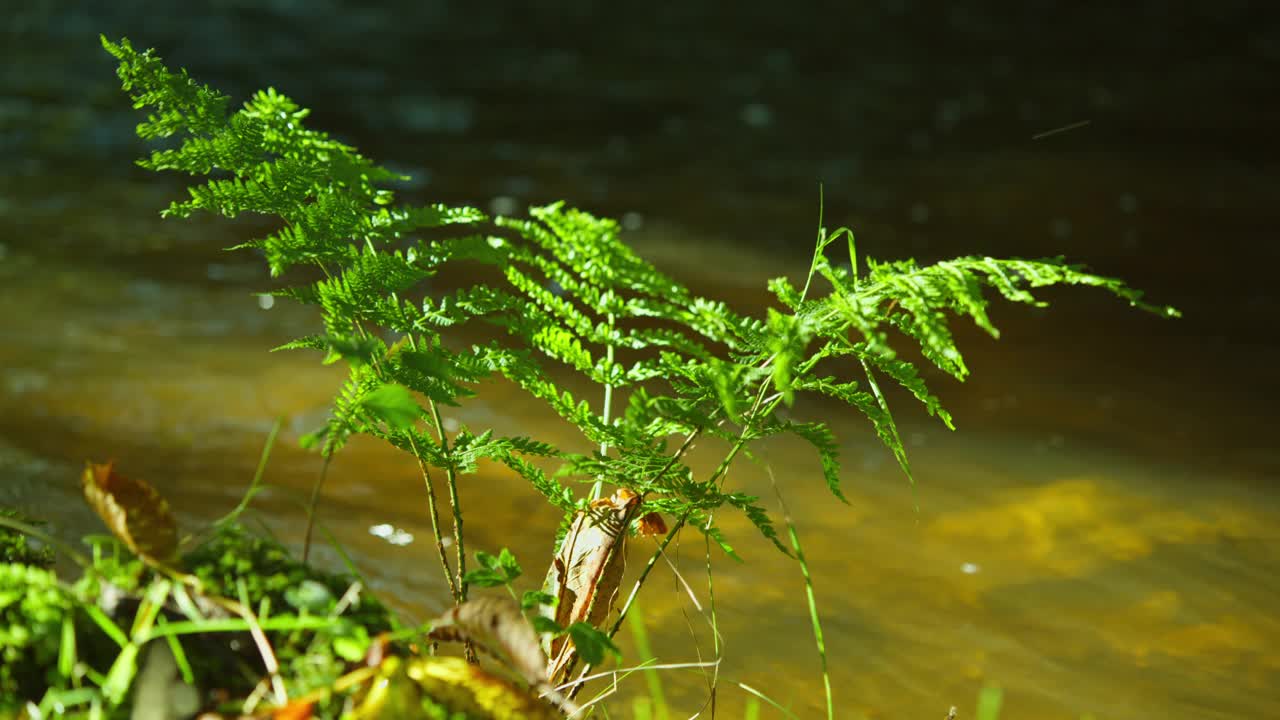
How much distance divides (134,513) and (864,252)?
5.46 m

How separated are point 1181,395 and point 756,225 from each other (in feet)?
9.50

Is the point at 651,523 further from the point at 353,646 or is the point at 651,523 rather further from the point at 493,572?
the point at 353,646

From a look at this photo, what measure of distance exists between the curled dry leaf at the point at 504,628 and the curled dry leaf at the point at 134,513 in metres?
0.31

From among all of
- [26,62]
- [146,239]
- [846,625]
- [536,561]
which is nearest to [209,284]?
[146,239]

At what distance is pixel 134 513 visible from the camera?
1.20 m

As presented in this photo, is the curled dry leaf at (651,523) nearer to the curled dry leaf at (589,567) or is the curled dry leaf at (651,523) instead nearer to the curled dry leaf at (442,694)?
the curled dry leaf at (589,567)

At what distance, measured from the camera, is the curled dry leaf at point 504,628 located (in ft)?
3.92

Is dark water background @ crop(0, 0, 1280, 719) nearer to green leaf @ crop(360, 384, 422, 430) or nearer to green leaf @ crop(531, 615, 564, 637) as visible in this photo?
green leaf @ crop(531, 615, 564, 637)

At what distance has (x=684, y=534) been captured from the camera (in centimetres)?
335

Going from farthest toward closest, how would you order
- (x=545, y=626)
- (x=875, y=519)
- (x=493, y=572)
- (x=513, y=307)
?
(x=875, y=519)
(x=513, y=307)
(x=493, y=572)
(x=545, y=626)

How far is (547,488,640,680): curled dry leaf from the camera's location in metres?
1.62

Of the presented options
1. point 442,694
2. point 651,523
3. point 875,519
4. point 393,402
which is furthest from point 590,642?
point 875,519

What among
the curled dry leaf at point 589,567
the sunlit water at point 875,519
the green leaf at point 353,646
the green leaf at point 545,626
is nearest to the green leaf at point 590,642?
the green leaf at point 545,626

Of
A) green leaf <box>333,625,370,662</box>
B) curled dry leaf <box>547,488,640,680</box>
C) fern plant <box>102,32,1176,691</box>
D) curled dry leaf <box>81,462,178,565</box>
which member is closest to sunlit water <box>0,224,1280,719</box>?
curled dry leaf <box>547,488,640,680</box>
